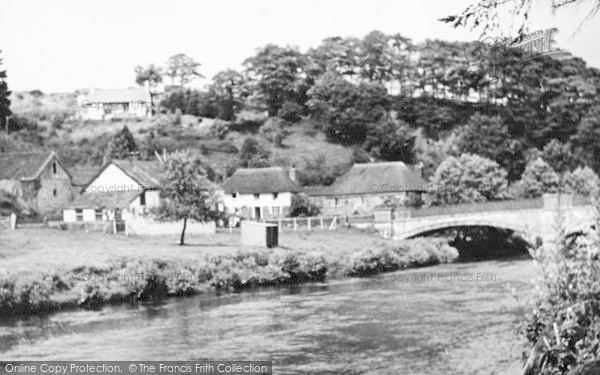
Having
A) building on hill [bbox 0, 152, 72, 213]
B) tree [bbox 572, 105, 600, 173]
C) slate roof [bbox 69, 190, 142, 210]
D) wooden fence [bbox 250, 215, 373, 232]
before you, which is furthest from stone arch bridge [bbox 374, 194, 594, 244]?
tree [bbox 572, 105, 600, 173]

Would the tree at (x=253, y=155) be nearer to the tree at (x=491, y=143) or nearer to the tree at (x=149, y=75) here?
the tree at (x=491, y=143)

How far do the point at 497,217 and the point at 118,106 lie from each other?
7374cm

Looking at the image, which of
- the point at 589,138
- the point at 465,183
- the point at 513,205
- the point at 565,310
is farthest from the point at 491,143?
the point at 565,310

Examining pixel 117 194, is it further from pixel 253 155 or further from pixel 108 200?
pixel 253 155

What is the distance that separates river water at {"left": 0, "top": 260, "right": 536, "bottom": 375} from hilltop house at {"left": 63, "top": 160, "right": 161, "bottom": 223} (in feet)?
86.2

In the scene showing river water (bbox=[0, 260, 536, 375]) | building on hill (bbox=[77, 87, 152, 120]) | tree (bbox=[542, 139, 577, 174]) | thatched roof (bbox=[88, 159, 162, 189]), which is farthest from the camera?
building on hill (bbox=[77, 87, 152, 120])

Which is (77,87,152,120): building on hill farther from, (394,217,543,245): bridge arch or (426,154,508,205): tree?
(394,217,543,245): bridge arch

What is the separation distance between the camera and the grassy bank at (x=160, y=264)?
135ft

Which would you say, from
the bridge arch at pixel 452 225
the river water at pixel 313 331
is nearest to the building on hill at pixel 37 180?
the bridge arch at pixel 452 225

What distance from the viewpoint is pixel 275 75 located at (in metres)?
128

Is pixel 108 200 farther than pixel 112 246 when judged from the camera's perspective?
Yes

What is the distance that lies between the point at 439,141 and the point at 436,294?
77922 mm

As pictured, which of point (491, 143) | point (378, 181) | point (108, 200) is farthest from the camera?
point (491, 143)

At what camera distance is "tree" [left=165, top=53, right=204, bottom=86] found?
463 ft
